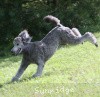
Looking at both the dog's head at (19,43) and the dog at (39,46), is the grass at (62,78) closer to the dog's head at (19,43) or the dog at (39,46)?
the dog at (39,46)

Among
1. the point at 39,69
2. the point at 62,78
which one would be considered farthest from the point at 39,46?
the point at 62,78

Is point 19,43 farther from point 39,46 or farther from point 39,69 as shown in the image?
point 39,69

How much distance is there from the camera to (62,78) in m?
8.79

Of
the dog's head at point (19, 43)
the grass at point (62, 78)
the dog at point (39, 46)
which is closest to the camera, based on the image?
the grass at point (62, 78)

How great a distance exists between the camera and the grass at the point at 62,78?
25.6 feet

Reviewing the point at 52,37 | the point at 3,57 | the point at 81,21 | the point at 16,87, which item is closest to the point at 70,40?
the point at 52,37

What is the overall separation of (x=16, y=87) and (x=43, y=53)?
1294 mm

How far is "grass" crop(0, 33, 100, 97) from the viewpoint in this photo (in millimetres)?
7793

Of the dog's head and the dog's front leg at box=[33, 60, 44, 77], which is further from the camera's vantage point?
the dog's front leg at box=[33, 60, 44, 77]

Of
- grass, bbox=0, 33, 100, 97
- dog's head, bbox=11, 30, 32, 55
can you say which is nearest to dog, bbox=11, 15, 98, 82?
dog's head, bbox=11, 30, 32, 55

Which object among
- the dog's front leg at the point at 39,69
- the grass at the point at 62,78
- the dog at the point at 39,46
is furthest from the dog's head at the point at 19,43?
the grass at the point at 62,78

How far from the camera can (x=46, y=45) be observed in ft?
31.2

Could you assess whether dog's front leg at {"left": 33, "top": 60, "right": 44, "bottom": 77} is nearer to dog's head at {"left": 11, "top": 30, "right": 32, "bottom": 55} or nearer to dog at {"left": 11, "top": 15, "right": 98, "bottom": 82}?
dog at {"left": 11, "top": 15, "right": 98, "bottom": 82}

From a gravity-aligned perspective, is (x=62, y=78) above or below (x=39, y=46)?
below
